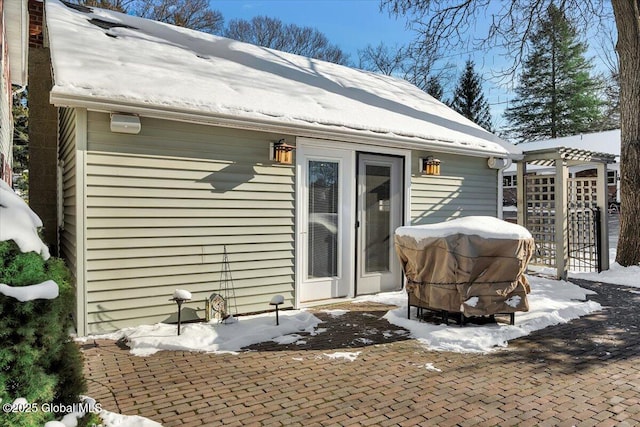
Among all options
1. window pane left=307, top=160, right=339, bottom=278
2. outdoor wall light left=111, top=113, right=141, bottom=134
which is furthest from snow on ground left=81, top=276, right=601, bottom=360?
outdoor wall light left=111, top=113, right=141, bottom=134

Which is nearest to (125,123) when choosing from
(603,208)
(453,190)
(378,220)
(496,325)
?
(378,220)

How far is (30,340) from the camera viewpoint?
5.75ft

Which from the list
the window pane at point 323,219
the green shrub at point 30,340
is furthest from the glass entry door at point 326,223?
the green shrub at point 30,340

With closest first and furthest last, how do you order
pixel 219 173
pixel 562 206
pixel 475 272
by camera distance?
pixel 475 272 → pixel 219 173 → pixel 562 206

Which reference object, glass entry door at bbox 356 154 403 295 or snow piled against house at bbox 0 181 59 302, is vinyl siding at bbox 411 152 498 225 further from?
snow piled against house at bbox 0 181 59 302

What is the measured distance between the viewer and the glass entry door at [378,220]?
6.16m

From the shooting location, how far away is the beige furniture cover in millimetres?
4355

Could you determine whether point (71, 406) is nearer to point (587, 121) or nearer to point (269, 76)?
point (269, 76)

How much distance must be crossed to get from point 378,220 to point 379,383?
134 inches

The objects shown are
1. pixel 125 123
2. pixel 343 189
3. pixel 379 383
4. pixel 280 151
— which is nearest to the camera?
pixel 379 383

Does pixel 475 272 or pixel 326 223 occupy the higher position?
pixel 326 223

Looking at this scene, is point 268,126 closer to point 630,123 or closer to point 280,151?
point 280,151

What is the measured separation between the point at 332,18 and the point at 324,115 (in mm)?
16007

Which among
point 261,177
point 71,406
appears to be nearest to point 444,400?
point 71,406
